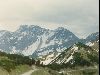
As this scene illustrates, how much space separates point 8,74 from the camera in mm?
155500

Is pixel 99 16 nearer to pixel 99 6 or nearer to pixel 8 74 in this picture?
pixel 99 6

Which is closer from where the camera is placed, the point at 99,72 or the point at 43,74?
the point at 99,72

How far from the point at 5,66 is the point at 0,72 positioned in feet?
69.0

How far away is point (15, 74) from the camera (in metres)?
162

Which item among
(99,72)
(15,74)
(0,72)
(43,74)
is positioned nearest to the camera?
(99,72)

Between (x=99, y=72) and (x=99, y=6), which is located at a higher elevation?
(x=99, y=6)

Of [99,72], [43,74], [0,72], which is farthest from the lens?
[43,74]

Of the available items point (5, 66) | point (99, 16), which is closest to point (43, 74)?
point (5, 66)

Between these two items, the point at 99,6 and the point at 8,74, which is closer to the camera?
the point at 99,6

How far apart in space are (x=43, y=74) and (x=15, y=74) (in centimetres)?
2519

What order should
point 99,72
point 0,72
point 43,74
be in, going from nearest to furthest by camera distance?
1. point 99,72
2. point 0,72
3. point 43,74

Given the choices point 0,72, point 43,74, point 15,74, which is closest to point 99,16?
point 0,72

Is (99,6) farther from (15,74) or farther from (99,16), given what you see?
Result: (15,74)

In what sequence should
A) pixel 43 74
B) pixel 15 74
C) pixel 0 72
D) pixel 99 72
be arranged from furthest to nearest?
pixel 43 74, pixel 15 74, pixel 0 72, pixel 99 72
